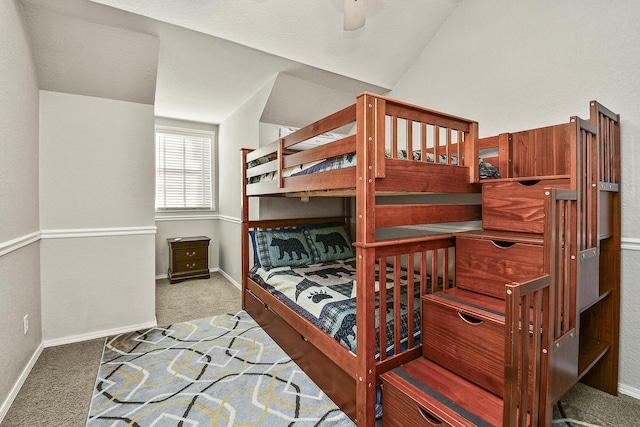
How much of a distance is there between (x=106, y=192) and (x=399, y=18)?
290cm

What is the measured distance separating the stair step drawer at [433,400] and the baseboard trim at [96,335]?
231cm

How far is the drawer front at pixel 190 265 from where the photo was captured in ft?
13.9

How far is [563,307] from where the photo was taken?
53.7 inches

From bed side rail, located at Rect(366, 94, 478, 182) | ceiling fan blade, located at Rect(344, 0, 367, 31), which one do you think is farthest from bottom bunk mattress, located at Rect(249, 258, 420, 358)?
ceiling fan blade, located at Rect(344, 0, 367, 31)

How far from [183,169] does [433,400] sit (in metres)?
4.43

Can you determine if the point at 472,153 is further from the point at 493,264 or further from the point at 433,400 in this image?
the point at 433,400

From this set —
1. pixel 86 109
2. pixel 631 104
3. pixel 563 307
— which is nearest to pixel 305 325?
pixel 563 307

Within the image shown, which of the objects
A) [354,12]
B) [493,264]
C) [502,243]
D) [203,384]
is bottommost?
[203,384]

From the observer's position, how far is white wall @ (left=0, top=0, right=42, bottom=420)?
5.66 feet

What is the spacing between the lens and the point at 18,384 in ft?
6.15

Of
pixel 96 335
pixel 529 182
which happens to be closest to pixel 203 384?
pixel 96 335

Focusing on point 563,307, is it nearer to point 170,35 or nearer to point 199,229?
point 170,35

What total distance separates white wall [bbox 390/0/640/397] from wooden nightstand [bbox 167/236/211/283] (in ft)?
11.3

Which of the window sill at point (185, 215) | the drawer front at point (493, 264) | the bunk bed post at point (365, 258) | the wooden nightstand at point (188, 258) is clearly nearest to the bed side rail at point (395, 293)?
the bunk bed post at point (365, 258)
